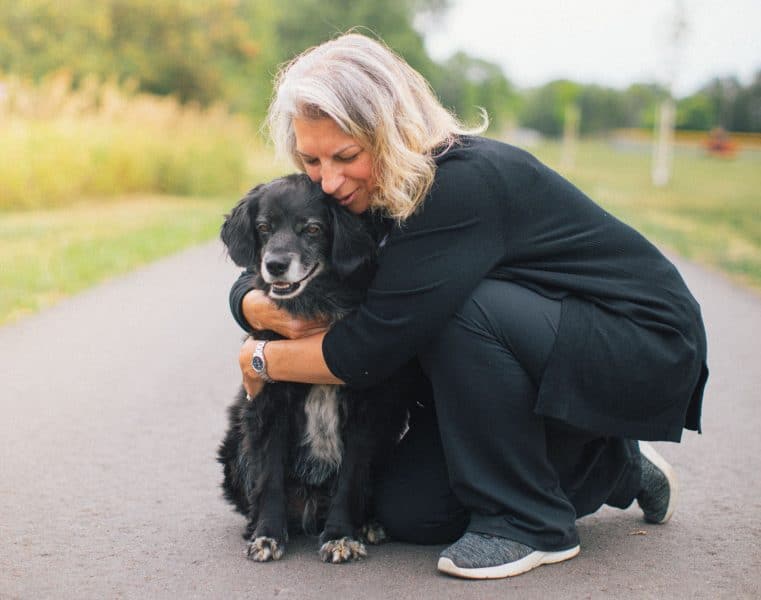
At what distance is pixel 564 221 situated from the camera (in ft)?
10.8

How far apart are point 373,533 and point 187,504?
0.83 m

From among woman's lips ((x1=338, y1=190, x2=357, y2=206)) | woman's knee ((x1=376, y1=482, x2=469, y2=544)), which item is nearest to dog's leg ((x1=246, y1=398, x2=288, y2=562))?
woman's knee ((x1=376, y1=482, x2=469, y2=544))

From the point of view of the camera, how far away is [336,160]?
3.36 metres

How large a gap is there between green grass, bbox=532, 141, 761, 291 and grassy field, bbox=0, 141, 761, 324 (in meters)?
0.02

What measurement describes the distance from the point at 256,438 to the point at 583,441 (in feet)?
3.57

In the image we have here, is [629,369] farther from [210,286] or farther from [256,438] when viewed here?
[210,286]

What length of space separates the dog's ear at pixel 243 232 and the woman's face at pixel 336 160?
27 cm

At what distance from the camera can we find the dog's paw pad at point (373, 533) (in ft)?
11.6

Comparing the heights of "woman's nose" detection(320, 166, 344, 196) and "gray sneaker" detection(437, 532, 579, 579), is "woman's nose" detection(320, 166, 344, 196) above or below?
above

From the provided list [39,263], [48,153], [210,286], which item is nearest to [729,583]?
[210,286]

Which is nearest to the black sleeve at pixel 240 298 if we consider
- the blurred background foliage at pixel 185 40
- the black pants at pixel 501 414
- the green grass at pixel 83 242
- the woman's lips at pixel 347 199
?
the woman's lips at pixel 347 199

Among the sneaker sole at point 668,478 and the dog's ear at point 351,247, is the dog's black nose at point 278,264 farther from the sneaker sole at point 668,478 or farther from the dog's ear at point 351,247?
the sneaker sole at point 668,478

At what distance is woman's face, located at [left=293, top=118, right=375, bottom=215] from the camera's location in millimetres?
3303

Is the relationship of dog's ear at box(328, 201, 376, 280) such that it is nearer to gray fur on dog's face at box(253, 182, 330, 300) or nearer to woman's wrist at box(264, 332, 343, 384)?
gray fur on dog's face at box(253, 182, 330, 300)
